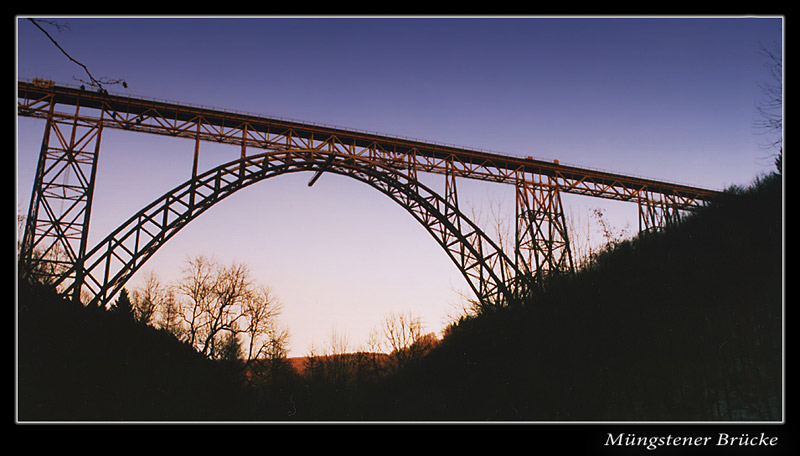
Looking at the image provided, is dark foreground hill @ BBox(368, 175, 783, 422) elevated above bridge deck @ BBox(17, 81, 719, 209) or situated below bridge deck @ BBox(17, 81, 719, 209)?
below

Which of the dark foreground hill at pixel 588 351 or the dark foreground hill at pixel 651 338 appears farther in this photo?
the dark foreground hill at pixel 588 351

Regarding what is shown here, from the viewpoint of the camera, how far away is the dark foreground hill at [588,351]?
8.00 metres

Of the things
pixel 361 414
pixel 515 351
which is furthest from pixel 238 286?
pixel 515 351

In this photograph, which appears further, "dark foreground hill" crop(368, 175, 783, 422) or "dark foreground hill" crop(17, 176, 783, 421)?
"dark foreground hill" crop(17, 176, 783, 421)

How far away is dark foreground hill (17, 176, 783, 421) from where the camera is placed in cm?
800

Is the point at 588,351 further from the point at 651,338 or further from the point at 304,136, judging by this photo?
the point at 304,136

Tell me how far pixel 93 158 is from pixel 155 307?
48.5 ft

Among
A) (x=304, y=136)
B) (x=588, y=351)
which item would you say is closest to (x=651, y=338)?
(x=588, y=351)

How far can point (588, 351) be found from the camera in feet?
30.6

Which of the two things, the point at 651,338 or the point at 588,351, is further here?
the point at 588,351

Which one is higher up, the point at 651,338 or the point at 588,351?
the point at 651,338

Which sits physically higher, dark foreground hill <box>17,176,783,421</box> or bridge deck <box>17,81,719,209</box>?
bridge deck <box>17,81,719,209</box>

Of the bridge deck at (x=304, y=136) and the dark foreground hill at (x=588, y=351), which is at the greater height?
the bridge deck at (x=304, y=136)
